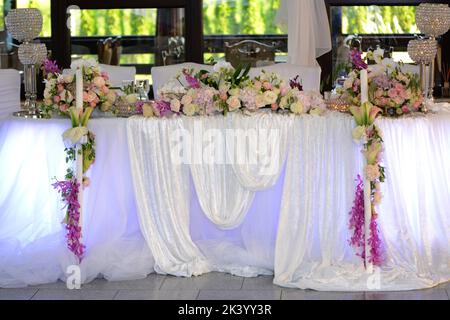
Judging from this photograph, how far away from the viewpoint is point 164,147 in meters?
5.14

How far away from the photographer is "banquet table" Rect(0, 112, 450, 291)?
16.5 ft

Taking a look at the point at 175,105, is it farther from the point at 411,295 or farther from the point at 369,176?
the point at 411,295

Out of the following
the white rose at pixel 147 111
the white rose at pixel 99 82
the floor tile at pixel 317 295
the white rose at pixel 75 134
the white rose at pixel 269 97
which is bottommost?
the floor tile at pixel 317 295

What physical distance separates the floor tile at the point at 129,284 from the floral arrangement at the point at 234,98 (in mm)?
857

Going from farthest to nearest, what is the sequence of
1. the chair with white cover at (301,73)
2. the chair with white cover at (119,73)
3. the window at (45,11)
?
the window at (45,11)
the chair with white cover at (119,73)
the chair with white cover at (301,73)

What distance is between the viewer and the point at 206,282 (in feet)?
16.5

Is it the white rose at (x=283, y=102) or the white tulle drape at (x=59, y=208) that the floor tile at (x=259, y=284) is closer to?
the white tulle drape at (x=59, y=208)

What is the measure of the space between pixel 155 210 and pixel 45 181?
61cm

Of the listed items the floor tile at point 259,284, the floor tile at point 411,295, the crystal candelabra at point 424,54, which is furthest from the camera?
the crystal candelabra at point 424,54

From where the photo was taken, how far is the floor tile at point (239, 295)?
476cm

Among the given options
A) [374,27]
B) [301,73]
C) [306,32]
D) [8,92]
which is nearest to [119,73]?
[8,92]

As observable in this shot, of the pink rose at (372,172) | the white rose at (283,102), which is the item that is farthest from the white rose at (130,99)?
the pink rose at (372,172)

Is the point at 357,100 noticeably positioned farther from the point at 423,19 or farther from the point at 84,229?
the point at 84,229

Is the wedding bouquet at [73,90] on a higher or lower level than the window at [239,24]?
lower
